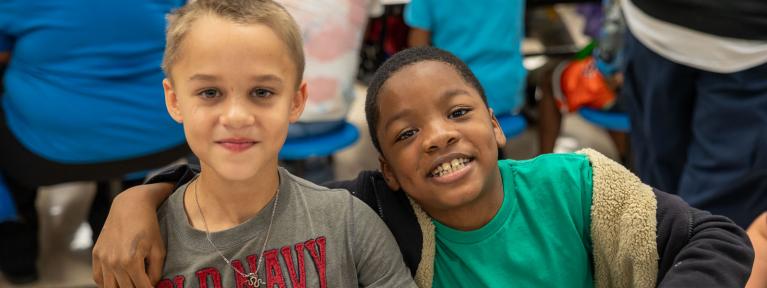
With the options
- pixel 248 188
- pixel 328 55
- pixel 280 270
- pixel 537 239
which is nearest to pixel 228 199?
pixel 248 188

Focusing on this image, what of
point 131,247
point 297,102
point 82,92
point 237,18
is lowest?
point 82,92

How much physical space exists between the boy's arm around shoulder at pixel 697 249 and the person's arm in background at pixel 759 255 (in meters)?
0.21

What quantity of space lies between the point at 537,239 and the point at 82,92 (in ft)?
5.18

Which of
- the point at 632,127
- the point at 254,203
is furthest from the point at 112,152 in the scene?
the point at 632,127

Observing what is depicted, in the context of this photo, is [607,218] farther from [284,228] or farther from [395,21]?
[395,21]

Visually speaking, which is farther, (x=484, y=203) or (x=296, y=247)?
(x=484, y=203)

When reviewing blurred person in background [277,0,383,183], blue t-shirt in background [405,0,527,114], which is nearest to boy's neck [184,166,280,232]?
blurred person in background [277,0,383,183]

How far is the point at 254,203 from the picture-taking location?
128 cm

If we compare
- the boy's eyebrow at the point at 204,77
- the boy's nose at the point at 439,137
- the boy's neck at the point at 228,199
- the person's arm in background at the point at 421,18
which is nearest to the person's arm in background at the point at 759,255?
the boy's nose at the point at 439,137

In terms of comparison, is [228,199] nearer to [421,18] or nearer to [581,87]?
[421,18]

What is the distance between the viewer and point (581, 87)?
11.0ft

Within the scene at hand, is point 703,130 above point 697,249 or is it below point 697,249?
below

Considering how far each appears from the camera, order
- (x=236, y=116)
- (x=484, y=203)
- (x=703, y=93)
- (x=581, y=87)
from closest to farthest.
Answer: (x=236, y=116) < (x=484, y=203) < (x=703, y=93) < (x=581, y=87)

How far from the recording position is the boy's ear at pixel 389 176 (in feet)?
4.63
